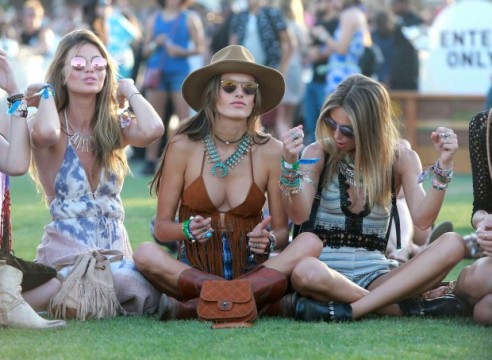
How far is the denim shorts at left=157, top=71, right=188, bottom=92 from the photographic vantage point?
14.4 meters

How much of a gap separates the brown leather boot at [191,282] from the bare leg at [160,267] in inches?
1.2

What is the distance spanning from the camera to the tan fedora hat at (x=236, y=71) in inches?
248

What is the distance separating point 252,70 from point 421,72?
34.1 ft

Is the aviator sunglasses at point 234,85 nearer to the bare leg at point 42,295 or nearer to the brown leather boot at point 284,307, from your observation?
the brown leather boot at point 284,307

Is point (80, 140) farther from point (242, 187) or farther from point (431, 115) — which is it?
point (431, 115)

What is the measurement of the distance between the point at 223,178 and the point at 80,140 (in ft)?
2.86

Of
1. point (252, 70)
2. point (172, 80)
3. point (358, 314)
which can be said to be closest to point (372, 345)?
point (358, 314)

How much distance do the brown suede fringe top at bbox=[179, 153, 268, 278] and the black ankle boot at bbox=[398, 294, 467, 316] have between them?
0.77 meters

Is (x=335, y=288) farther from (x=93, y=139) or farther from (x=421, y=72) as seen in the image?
(x=421, y=72)

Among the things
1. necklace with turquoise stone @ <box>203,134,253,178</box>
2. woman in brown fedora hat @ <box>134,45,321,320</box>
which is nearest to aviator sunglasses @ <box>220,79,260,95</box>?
woman in brown fedora hat @ <box>134,45,321,320</box>

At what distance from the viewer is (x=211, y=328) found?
5.58 m

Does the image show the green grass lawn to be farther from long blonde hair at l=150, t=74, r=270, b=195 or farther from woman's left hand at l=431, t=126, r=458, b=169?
long blonde hair at l=150, t=74, r=270, b=195

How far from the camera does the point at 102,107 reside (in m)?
6.66

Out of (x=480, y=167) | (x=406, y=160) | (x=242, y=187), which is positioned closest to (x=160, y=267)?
(x=242, y=187)
